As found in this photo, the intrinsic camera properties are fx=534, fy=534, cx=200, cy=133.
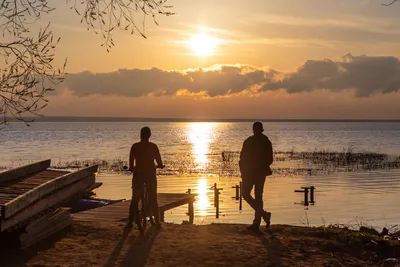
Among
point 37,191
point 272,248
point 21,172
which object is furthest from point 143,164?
point 272,248

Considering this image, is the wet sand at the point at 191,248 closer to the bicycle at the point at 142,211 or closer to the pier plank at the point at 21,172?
the bicycle at the point at 142,211

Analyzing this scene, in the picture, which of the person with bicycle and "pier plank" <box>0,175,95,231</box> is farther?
the person with bicycle

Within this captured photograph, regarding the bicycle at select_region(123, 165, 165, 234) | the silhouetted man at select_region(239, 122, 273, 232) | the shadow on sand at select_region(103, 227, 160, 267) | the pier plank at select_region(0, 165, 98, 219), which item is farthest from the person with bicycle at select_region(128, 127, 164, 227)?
the silhouetted man at select_region(239, 122, 273, 232)

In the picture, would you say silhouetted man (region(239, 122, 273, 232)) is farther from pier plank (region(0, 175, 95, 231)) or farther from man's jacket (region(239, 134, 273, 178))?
pier plank (region(0, 175, 95, 231))

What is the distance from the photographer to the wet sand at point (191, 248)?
9.97 m

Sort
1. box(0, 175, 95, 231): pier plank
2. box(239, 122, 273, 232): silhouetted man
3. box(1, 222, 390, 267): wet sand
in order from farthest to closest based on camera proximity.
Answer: box(239, 122, 273, 232): silhouetted man
box(1, 222, 390, 267): wet sand
box(0, 175, 95, 231): pier plank

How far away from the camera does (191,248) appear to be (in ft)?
35.8

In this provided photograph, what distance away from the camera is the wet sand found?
997cm

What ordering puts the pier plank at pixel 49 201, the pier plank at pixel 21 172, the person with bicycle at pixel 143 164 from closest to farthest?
the pier plank at pixel 49 201
the person with bicycle at pixel 143 164
the pier plank at pixel 21 172

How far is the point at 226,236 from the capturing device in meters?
12.1

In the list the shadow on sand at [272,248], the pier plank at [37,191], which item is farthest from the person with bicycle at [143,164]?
the shadow on sand at [272,248]

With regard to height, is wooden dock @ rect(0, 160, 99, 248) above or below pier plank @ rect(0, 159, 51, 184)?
below

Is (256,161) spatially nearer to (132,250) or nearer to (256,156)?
(256,156)

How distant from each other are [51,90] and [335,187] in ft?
124
